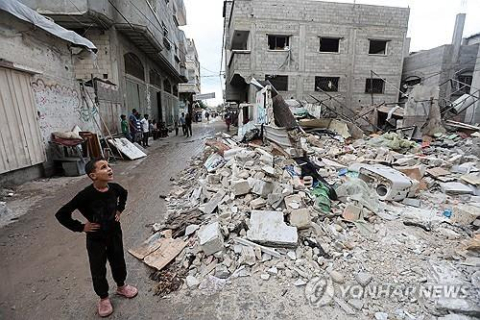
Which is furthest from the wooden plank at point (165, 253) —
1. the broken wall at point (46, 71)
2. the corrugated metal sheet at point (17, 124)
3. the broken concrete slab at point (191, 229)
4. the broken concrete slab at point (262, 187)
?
the broken wall at point (46, 71)

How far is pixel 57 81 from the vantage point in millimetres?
6426

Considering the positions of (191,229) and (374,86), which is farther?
(374,86)

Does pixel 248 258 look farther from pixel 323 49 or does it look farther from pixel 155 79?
pixel 323 49

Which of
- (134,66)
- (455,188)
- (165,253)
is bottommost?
(455,188)

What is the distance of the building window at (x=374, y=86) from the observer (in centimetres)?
1691

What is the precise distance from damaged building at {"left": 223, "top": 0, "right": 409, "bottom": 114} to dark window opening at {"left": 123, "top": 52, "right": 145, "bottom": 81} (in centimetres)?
587

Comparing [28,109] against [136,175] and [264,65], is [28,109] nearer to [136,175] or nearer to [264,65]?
[136,175]

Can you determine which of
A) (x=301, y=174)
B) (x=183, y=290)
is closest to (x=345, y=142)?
(x=301, y=174)

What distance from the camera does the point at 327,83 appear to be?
54.7 ft

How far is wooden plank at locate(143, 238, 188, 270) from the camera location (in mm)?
2695

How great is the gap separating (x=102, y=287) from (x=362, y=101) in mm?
18742

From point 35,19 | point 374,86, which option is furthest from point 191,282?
point 374,86

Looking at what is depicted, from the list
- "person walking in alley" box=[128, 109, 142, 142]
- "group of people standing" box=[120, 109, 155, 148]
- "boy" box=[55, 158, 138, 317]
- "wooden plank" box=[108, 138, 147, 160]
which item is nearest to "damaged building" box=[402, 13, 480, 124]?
"group of people standing" box=[120, 109, 155, 148]

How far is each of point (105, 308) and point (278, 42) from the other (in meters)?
17.2
